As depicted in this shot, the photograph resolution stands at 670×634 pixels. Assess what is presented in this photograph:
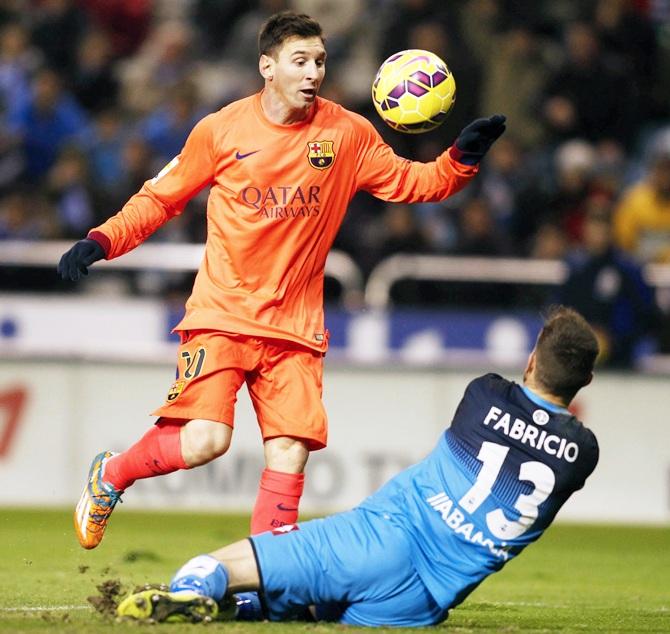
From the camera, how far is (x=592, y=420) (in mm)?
12367

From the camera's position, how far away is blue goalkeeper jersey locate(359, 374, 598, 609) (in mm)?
5910

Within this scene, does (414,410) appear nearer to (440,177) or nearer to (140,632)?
(440,177)

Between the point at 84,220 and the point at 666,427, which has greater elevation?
the point at 84,220

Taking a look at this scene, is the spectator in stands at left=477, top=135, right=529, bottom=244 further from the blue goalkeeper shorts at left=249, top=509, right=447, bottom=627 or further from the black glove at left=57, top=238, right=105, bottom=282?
the blue goalkeeper shorts at left=249, top=509, right=447, bottom=627

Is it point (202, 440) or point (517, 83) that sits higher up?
point (517, 83)

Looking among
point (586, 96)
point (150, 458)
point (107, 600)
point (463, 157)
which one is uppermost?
point (586, 96)

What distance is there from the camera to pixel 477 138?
7.03m

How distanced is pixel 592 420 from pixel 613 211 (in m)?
2.50

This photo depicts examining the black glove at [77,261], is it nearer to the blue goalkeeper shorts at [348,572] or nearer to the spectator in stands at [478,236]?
the blue goalkeeper shorts at [348,572]

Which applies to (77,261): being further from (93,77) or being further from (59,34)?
(59,34)

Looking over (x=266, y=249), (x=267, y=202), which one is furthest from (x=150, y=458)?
(x=267, y=202)

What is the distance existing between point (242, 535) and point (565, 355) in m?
5.07

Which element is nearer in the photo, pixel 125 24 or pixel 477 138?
pixel 477 138

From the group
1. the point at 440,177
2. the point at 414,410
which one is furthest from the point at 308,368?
the point at 414,410
